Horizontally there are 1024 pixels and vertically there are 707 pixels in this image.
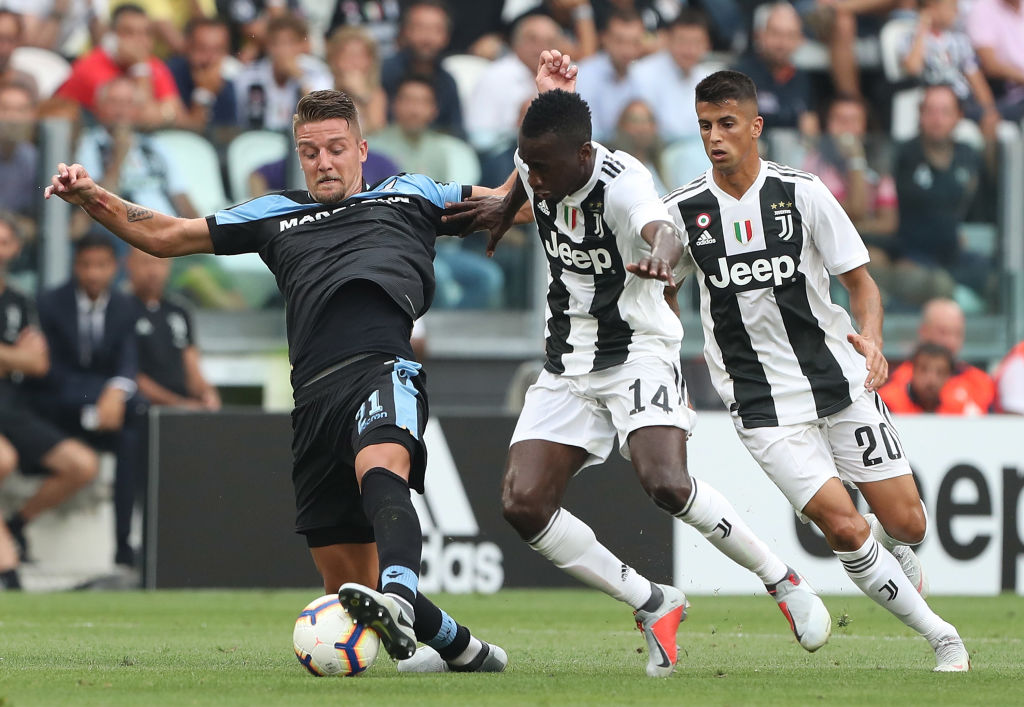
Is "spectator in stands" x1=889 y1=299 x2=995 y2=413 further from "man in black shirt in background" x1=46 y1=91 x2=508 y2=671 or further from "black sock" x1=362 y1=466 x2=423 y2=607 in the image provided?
"black sock" x1=362 y1=466 x2=423 y2=607

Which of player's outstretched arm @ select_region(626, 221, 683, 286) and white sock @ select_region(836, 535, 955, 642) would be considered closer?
player's outstretched arm @ select_region(626, 221, 683, 286)

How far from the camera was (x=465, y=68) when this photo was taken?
579 inches

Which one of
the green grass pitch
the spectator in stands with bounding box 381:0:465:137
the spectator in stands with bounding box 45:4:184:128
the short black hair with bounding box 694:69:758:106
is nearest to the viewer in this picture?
the green grass pitch

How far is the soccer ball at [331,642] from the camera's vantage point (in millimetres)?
5625

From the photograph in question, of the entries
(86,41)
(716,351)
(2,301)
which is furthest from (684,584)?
(86,41)

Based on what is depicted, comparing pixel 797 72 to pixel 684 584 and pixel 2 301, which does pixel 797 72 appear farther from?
pixel 2 301

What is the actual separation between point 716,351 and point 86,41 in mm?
8935

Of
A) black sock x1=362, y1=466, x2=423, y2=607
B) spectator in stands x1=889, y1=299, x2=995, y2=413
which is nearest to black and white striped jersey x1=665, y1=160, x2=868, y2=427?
black sock x1=362, y1=466, x2=423, y2=607

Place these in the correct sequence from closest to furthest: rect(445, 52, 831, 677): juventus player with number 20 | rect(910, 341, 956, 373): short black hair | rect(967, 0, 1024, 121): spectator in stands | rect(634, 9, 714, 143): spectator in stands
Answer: rect(445, 52, 831, 677): juventus player with number 20 < rect(910, 341, 956, 373): short black hair < rect(634, 9, 714, 143): spectator in stands < rect(967, 0, 1024, 121): spectator in stands

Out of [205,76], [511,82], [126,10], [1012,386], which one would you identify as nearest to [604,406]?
[1012,386]

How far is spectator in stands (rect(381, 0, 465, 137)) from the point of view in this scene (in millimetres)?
13766

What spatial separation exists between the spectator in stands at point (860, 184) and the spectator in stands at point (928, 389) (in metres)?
1.50

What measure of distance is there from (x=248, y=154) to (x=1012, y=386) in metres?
6.26

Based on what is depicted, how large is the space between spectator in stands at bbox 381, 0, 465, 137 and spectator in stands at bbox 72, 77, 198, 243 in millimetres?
2330
